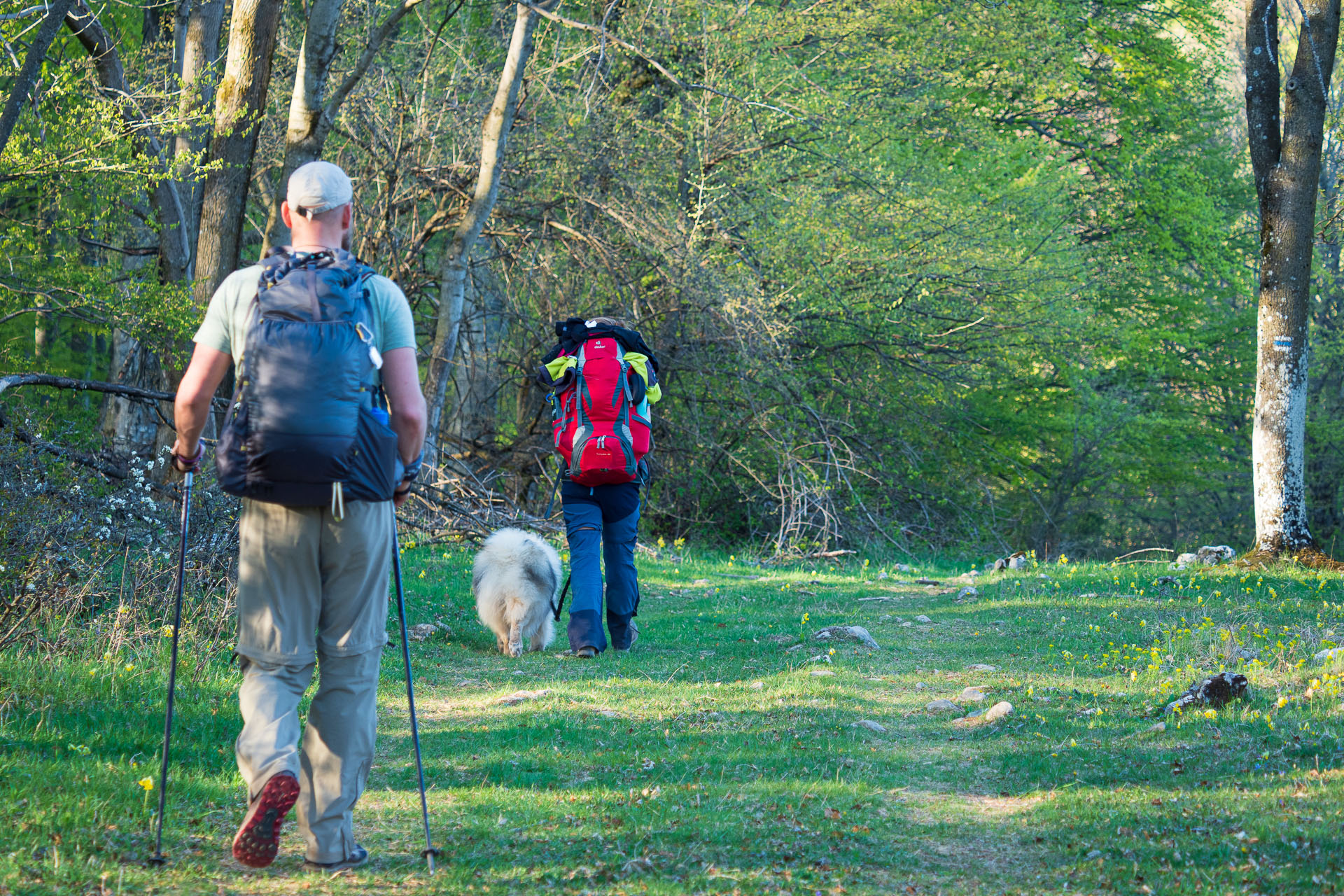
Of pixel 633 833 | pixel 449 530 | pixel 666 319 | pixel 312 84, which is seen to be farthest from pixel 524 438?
pixel 633 833

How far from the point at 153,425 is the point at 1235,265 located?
2163cm

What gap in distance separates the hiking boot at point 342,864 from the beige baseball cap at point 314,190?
6.79 ft

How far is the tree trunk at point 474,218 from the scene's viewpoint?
1321cm

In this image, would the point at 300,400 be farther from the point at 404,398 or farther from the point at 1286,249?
the point at 1286,249

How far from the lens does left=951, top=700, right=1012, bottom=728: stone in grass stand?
6195mm

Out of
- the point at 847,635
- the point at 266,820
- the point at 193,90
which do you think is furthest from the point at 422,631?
the point at 266,820

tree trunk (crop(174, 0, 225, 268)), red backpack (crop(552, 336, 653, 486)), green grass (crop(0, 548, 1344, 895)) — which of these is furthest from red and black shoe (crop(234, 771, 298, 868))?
tree trunk (crop(174, 0, 225, 268))

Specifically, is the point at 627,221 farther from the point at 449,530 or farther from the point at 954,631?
the point at 954,631

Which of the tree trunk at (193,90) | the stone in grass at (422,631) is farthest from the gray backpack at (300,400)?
the tree trunk at (193,90)

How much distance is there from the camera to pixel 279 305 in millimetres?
3688

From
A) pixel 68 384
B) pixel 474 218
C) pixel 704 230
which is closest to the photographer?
pixel 68 384

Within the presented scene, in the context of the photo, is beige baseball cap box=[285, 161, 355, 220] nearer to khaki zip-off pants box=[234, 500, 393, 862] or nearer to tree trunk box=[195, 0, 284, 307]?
khaki zip-off pants box=[234, 500, 393, 862]

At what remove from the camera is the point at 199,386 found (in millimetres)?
3822

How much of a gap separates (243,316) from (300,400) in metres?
0.38
